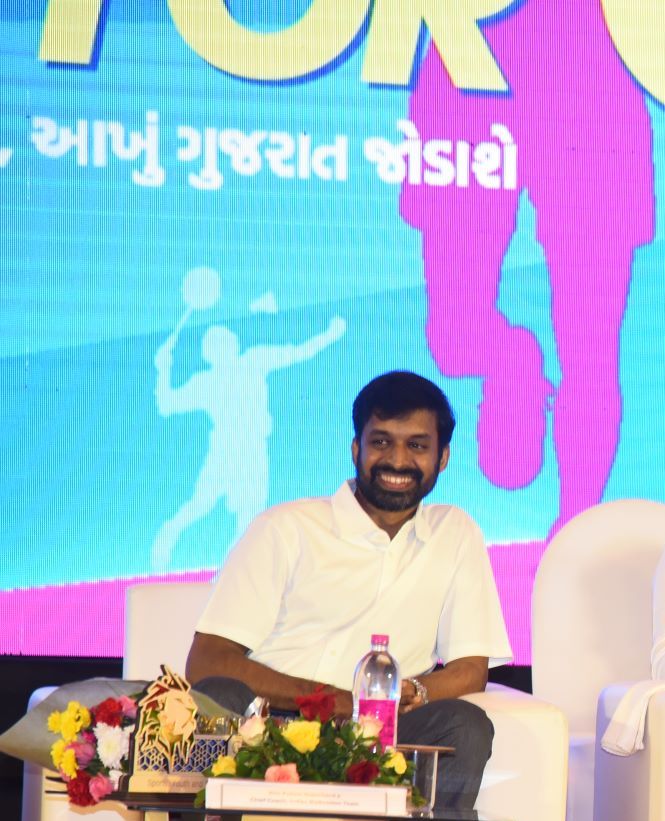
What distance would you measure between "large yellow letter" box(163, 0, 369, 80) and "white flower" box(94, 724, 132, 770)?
8.27 ft

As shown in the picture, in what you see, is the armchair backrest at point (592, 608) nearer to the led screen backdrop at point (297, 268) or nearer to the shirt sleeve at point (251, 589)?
the led screen backdrop at point (297, 268)

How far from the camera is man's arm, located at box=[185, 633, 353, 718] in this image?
3.35 metres

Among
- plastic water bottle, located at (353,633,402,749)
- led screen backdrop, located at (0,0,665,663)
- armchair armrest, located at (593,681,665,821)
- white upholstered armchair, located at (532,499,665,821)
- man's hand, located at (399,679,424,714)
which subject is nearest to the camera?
plastic water bottle, located at (353,633,402,749)

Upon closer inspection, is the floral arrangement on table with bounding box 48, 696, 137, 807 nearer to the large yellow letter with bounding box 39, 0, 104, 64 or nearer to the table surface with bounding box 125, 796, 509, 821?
the table surface with bounding box 125, 796, 509, 821

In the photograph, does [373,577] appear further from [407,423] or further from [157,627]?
[157,627]

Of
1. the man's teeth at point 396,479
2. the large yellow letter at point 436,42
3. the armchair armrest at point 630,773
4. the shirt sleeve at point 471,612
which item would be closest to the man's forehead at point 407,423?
the man's teeth at point 396,479

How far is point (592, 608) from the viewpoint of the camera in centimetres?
394

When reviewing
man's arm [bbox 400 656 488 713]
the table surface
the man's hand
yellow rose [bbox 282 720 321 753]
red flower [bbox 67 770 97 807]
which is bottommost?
the table surface

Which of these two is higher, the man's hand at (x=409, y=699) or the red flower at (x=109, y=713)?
the man's hand at (x=409, y=699)

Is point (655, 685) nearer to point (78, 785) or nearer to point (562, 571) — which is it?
point (562, 571)

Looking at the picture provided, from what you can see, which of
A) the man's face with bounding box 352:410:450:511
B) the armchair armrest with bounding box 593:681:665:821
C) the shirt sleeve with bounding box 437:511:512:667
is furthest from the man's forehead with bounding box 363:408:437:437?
the armchair armrest with bounding box 593:681:665:821

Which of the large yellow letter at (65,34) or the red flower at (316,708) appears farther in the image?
the large yellow letter at (65,34)

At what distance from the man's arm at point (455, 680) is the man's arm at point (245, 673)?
24 centimetres

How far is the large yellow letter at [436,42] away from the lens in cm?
461
